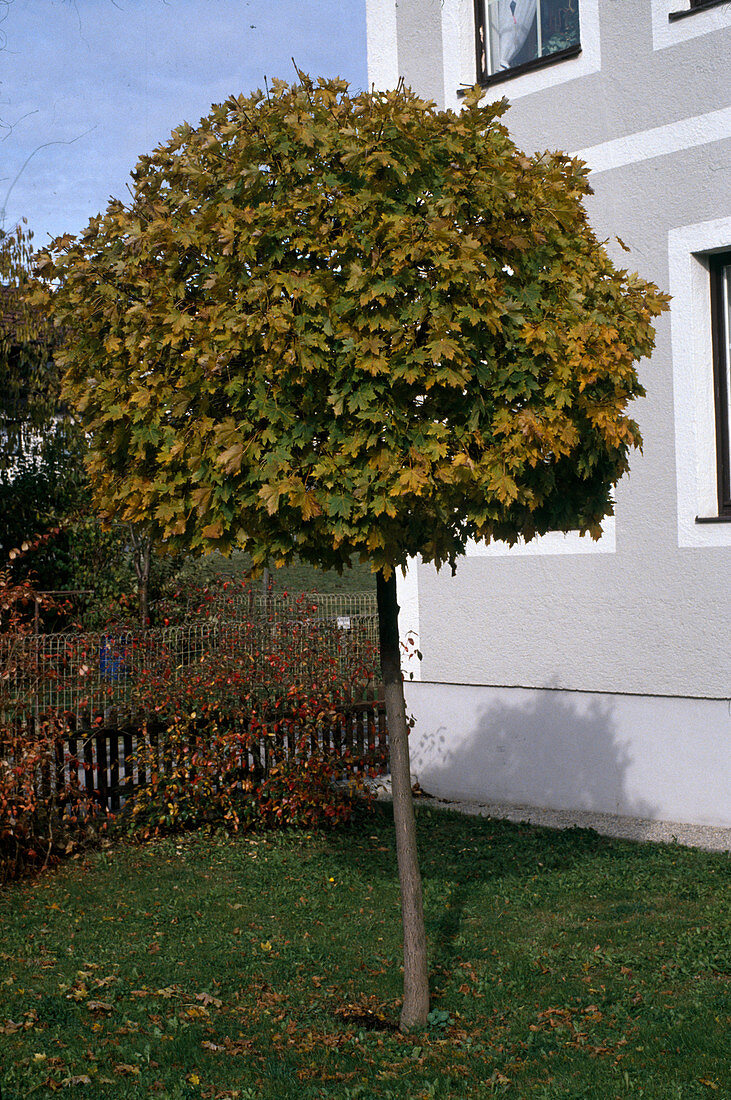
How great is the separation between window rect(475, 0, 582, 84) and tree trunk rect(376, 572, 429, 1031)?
627 cm

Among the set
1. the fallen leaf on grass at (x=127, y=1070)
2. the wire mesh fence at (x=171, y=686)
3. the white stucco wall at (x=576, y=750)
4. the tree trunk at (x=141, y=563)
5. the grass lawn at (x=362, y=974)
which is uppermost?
the tree trunk at (x=141, y=563)

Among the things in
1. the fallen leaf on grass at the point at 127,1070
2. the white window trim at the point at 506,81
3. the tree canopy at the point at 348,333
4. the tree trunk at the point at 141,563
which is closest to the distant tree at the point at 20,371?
the tree trunk at the point at 141,563

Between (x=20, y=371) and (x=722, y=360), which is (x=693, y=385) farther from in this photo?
(x=20, y=371)

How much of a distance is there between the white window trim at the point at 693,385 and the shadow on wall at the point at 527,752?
73.0 inches

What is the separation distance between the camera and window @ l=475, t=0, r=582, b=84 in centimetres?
938

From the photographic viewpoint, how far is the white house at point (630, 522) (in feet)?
27.5

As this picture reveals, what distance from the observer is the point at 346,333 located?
4.21m

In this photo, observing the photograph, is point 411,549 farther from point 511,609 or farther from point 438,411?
point 511,609

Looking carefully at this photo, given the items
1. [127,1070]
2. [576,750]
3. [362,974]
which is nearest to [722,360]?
[576,750]

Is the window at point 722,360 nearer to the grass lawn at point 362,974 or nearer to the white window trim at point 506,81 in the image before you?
the white window trim at point 506,81

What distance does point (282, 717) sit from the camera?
9.05m

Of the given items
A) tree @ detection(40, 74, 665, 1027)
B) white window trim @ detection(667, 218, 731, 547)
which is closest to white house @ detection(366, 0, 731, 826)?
white window trim @ detection(667, 218, 731, 547)

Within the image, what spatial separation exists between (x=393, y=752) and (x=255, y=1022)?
4.48 ft

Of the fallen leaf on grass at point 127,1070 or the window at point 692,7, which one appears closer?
the fallen leaf on grass at point 127,1070
